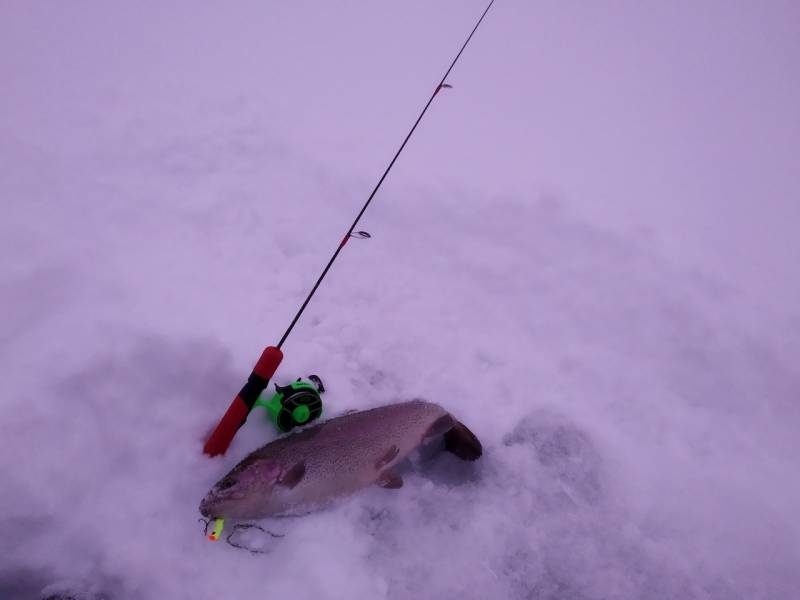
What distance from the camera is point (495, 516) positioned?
268cm

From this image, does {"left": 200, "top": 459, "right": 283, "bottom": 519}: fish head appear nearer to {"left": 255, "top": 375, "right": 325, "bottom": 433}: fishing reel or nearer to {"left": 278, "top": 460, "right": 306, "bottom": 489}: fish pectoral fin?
{"left": 278, "top": 460, "right": 306, "bottom": 489}: fish pectoral fin

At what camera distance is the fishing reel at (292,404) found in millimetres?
2527

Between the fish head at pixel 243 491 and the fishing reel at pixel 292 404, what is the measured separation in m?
0.28

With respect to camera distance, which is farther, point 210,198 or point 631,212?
point 631,212

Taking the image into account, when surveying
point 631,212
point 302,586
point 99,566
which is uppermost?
point 631,212

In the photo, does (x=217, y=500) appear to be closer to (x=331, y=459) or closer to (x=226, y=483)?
(x=226, y=483)

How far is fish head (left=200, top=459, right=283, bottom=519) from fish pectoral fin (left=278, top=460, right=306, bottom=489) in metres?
0.03

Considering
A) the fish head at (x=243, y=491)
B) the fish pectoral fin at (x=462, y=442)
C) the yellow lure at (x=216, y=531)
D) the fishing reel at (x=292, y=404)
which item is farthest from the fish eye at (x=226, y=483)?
the fish pectoral fin at (x=462, y=442)

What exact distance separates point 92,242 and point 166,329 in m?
1.17

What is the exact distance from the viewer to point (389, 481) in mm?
2588

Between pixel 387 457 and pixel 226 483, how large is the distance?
89 cm

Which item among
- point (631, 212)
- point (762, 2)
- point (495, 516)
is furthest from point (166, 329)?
point (762, 2)

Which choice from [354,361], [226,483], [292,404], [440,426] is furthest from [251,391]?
[440,426]

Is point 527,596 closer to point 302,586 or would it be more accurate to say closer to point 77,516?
point 302,586
